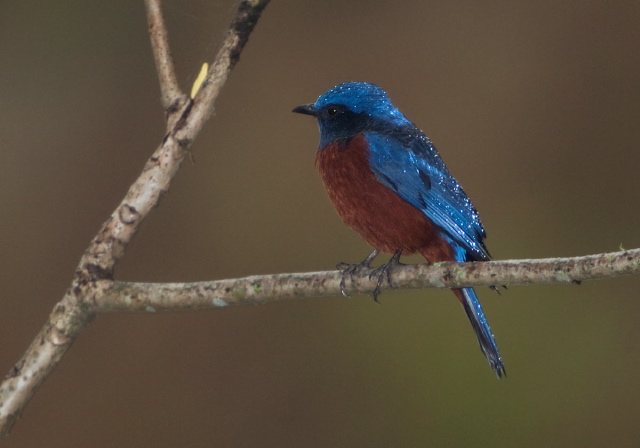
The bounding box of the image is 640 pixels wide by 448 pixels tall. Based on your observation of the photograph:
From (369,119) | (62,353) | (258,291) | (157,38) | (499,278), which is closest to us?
(499,278)

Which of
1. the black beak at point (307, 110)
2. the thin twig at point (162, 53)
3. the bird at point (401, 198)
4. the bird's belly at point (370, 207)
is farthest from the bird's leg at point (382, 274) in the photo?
the thin twig at point (162, 53)

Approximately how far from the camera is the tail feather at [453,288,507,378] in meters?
2.92

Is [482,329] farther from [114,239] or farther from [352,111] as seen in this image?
[114,239]

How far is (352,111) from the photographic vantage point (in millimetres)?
3219

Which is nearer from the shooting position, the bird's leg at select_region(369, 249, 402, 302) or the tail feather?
the bird's leg at select_region(369, 249, 402, 302)

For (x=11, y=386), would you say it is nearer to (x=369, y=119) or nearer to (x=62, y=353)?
(x=62, y=353)

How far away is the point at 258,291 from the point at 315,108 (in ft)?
3.23

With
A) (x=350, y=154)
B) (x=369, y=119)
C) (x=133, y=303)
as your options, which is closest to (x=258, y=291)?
(x=133, y=303)

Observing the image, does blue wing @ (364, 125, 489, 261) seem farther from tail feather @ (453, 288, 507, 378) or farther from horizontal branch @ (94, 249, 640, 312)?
horizontal branch @ (94, 249, 640, 312)

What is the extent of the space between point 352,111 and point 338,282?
3.07 feet

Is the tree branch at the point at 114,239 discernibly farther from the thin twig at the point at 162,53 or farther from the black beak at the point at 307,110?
the black beak at the point at 307,110

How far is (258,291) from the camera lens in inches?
102

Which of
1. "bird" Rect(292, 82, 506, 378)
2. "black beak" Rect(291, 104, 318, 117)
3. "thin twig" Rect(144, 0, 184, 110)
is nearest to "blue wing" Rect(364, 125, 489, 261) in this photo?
"bird" Rect(292, 82, 506, 378)

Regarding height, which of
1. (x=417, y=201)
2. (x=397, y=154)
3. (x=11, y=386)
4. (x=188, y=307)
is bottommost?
(x=11, y=386)
